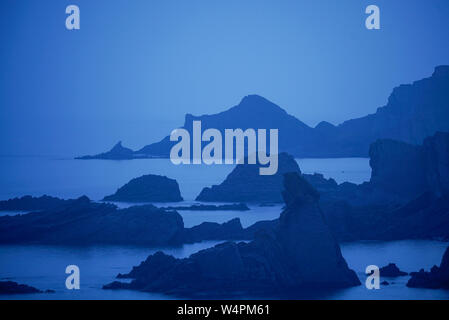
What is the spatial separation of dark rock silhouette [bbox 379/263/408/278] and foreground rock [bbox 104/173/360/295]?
5.37 ft

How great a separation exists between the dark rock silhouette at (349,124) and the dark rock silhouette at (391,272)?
3875cm

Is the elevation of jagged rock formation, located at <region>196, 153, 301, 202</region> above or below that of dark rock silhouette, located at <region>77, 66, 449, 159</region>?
below

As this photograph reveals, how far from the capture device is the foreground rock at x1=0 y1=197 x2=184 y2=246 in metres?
36.0

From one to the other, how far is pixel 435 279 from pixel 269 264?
164 inches

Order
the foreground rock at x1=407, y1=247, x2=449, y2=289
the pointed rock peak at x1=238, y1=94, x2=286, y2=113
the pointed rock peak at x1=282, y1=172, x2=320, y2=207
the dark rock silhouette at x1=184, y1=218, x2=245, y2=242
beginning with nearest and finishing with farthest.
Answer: the foreground rock at x1=407, y1=247, x2=449, y2=289 → the pointed rock peak at x1=282, y1=172, x2=320, y2=207 → the dark rock silhouette at x1=184, y1=218, x2=245, y2=242 → the pointed rock peak at x1=238, y1=94, x2=286, y2=113

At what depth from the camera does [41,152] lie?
Result: 105m

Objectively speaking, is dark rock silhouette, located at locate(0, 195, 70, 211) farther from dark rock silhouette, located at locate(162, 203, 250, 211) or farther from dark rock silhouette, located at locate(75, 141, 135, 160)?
dark rock silhouette, located at locate(75, 141, 135, 160)

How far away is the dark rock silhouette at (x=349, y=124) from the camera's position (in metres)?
69.5

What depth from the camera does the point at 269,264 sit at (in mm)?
26703

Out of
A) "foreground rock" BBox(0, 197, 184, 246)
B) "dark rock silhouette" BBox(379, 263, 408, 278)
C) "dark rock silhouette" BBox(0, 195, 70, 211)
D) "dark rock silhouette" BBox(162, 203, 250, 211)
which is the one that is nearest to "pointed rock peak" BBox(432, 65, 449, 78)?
"dark rock silhouette" BBox(162, 203, 250, 211)

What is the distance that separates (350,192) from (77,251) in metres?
16.1

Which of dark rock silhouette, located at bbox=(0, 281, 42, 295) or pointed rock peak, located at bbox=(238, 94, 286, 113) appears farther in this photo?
pointed rock peak, located at bbox=(238, 94, 286, 113)

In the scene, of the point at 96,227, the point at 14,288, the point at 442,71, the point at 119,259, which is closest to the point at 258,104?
the point at 442,71
